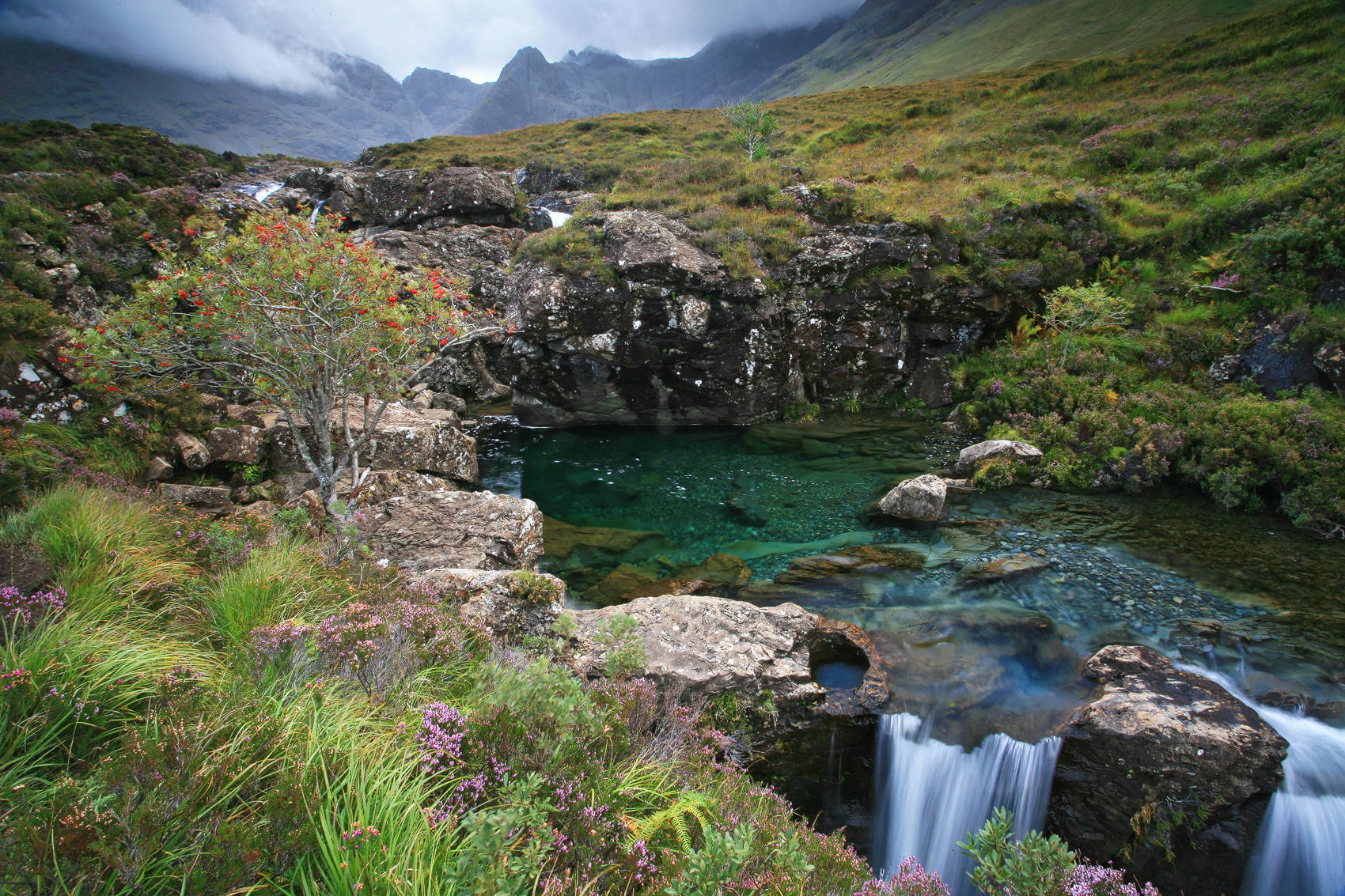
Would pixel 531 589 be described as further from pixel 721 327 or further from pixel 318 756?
pixel 721 327

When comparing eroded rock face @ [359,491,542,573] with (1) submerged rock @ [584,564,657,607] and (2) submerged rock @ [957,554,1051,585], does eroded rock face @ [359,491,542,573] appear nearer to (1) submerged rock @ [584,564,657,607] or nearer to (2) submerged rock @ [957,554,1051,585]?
(1) submerged rock @ [584,564,657,607]

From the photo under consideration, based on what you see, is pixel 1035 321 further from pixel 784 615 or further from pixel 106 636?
pixel 106 636

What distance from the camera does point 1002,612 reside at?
809 centimetres

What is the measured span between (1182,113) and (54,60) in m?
171

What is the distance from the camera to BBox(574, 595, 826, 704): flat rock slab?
21.0 feet

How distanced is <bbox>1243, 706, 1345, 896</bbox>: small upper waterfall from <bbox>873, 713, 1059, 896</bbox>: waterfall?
1.83 meters

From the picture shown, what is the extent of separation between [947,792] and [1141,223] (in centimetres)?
2308

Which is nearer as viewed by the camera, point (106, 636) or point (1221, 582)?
point (106, 636)

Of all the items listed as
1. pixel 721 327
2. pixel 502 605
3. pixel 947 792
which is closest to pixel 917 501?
pixel 947 792

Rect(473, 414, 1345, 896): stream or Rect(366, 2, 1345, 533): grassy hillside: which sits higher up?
Rect(366, 2, 1345, 533): grassy hillside

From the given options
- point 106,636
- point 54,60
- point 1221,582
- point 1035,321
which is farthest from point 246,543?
point 54,60

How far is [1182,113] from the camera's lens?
2383 centimetres

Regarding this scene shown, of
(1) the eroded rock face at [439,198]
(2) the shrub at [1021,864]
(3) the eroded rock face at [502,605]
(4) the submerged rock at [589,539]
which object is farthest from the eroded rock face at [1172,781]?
(1) the eroded rock face at [439,198]

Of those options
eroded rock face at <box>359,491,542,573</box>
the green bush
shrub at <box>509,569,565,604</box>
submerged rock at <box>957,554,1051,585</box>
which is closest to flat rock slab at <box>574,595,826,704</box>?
shrub at <box>509,569,565,604</box>
